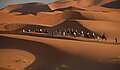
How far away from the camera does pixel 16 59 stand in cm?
1697

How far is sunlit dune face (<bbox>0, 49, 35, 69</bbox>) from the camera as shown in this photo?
15.5 meters

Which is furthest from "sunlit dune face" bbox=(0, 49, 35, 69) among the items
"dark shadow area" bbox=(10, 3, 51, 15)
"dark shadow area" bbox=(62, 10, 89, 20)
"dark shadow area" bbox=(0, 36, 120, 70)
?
"dark shadow area" bbox=(10, 3, 51, 15)

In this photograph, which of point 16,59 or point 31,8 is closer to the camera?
point 16,59

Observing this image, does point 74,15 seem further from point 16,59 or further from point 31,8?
point 31,8

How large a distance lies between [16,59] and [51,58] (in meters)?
2.31

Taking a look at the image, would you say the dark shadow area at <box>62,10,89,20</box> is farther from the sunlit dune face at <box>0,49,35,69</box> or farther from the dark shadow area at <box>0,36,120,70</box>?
the sunlit dune face at <box>0,49,35,69</box>

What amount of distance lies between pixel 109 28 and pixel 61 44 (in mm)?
16772

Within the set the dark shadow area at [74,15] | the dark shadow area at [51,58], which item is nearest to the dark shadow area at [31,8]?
the dark shadow area at [74,15]

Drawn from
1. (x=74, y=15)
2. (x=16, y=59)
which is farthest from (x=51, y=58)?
(x=74, y=15)

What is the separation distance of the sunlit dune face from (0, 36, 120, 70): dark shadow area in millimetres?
403

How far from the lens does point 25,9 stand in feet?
412

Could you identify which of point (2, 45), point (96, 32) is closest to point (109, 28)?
point (96, 32)

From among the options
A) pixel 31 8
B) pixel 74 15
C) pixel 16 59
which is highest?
pixel 16 59

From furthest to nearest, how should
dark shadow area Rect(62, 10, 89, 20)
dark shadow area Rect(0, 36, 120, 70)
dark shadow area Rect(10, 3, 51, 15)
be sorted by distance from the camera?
dark shadow area Rect(10, 3, 51, 15), dark shadow area Rect(62, 10, 89, 20), dark shadow area Rect(0, 36, 120, 70)
